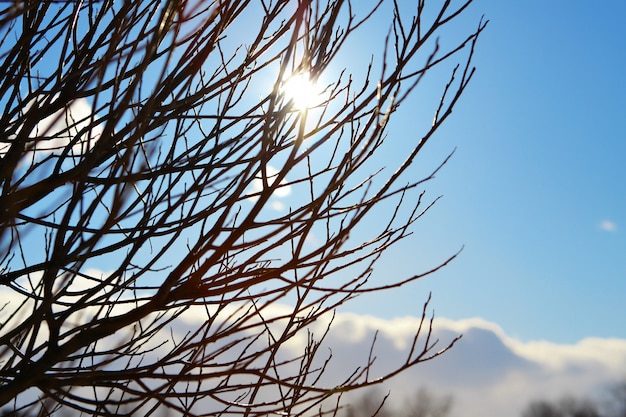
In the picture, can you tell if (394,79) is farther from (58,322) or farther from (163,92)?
(58,322)

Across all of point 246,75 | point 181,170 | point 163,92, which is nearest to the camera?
point 163,92

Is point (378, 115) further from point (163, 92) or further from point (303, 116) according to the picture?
point (163, 92)

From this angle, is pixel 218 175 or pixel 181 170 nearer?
pixel 218 175

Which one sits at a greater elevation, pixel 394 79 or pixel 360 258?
pixel 394 79

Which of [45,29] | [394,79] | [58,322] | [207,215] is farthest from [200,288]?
[45,29]

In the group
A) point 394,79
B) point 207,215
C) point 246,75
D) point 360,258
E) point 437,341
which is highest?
point 246,75

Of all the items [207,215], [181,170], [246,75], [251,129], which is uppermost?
[246,75]

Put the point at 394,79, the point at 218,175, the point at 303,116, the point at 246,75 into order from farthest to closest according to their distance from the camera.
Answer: the point at 246,75, the point at 218,175, the point at 394,79, the point at 303,116

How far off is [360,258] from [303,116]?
63 cm

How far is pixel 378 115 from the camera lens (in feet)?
4.33

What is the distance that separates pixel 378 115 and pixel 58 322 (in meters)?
1.07

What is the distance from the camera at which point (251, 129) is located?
213cm

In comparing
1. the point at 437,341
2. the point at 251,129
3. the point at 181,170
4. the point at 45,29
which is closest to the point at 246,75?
the point at 251,129

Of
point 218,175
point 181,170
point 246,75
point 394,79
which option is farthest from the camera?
point 246,75
